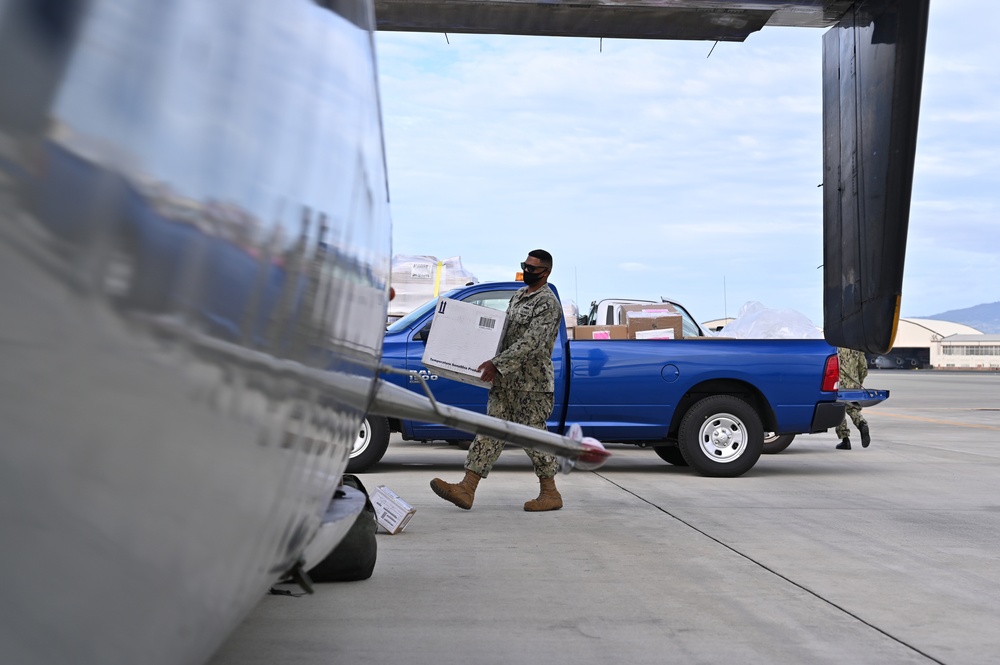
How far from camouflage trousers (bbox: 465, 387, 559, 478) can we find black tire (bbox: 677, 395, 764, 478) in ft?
8.45

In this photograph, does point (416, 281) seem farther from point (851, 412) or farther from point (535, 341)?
point (535, 341)

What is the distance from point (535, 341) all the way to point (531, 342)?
0.10 ft

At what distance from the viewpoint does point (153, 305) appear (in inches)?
42.4

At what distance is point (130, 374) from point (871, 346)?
423 cm

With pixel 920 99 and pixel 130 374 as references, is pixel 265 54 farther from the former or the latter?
pixel 920 99

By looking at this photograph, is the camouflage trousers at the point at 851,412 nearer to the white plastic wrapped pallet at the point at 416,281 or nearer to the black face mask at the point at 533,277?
the white plastic wrapped pallet at the point at 416,281

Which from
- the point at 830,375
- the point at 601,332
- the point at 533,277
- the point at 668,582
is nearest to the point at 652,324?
the point at 601,332

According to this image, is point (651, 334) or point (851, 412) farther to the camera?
point (851, 412)

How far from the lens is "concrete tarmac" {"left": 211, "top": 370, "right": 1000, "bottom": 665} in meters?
3.89

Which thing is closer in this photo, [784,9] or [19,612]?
[19,612]

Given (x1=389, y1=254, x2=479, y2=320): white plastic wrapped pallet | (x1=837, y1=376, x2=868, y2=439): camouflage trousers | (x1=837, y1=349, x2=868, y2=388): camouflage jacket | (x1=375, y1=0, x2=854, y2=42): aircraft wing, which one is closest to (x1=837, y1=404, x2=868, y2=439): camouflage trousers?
(x1=837, y1=376, x2=868, y2=439): camouflage trousers

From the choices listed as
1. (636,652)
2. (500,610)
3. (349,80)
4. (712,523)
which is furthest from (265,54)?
(712,523)

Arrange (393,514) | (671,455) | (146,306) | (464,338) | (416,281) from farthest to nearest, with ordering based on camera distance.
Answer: (416,281)
(671,455)
(464,338)
(393,514)
(146,306)

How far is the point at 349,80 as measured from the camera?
2.12 m
